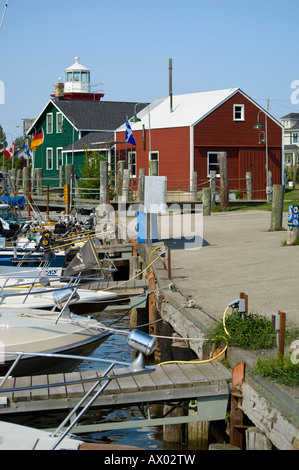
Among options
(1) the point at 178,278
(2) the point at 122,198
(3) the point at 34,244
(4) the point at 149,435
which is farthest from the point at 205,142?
(4) the point at 149,435

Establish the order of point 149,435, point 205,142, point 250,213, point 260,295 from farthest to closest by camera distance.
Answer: point 205,142 < point 250,213 < point 260,295 < point 149,435

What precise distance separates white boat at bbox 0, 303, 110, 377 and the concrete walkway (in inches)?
69.1

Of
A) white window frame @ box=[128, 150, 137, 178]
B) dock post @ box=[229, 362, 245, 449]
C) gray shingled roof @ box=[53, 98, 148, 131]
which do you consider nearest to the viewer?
dock post @ box=[229, 362, 245, 449]

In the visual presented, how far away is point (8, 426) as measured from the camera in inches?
211

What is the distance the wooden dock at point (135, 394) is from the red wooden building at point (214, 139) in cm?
2975

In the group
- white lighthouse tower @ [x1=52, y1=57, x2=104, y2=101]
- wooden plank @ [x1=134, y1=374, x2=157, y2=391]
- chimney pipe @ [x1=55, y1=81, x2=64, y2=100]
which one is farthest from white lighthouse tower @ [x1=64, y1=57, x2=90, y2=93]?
wooden plank @ [x1=134, y1=374, x2=157, y2=391]

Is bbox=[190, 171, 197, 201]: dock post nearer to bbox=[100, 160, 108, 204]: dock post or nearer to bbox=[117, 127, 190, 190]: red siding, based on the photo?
bbox=[117, 127, 190, 190]: red siding

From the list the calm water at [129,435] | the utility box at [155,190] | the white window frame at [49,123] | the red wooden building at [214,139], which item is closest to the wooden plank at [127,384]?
the calm water at [129,435]

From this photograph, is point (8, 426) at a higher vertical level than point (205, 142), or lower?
lower

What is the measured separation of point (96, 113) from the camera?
50.8m

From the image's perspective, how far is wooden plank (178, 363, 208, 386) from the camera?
654 centimetres

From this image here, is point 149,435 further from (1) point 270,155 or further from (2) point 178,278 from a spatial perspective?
(1) point 270,155

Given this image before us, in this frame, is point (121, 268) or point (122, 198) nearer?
point (121, 268)
